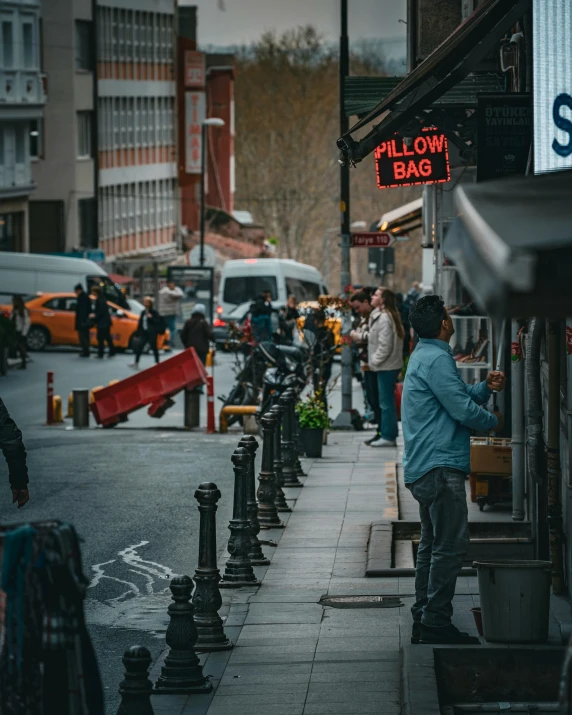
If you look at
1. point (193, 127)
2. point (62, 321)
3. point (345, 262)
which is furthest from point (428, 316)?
point (193, 127)

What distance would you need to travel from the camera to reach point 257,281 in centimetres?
5272

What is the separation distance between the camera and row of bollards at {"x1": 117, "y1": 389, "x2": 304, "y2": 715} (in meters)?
6.55

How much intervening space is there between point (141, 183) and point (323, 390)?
57.4 metres

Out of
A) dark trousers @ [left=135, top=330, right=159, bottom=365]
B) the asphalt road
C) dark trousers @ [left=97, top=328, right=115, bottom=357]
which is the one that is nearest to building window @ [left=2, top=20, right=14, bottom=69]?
dark trousers @ [left=97, top=328, right=115, bottom=357]

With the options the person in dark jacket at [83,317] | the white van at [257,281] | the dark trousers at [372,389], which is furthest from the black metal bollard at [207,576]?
the white van at [257,281]

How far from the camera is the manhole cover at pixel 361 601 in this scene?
10.3m

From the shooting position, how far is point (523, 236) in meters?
4.17

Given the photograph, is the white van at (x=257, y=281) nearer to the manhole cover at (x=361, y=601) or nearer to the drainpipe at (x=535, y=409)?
the manhole cover at (x=361, y=601)

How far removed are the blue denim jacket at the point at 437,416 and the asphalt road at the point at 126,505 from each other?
1.94 metres

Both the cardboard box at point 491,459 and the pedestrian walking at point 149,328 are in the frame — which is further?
the pedestrian walking at point 149,328

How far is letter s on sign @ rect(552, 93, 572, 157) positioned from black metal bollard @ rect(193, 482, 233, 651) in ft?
8.85

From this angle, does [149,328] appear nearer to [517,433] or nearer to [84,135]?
[517,433]

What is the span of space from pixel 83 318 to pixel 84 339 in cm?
64

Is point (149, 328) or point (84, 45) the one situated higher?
point (84, 45)
